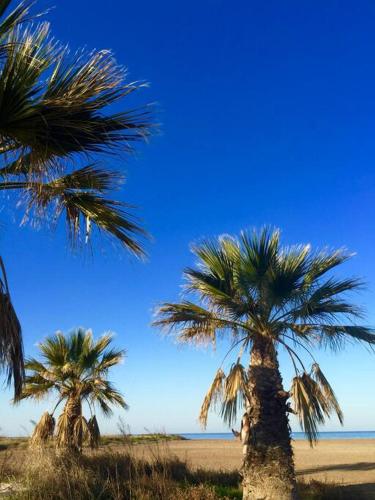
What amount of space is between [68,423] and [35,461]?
25.8ft

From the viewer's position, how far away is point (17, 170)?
19.9 ft

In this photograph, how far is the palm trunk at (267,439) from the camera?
28.4 feet

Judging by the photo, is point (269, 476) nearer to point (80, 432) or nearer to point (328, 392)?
point (328, 392)

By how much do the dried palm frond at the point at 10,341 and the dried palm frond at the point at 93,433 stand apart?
38.1 feet

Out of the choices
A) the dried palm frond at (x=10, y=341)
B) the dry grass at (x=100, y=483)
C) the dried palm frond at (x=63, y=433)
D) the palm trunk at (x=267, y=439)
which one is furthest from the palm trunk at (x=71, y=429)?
the dried palm frond at (x=10, y=341)

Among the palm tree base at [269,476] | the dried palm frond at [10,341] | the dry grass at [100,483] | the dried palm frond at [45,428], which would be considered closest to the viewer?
the dried palm frond at [10,341]

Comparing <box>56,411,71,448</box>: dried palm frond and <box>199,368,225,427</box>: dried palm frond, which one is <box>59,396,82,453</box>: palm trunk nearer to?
<box>56,411,71,448</box>: dried palm frond

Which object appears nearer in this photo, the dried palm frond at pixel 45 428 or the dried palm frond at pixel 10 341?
the dried palm frond at pixel 10 341

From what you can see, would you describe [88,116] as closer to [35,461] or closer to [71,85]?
[71,85]

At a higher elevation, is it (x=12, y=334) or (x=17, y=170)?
(x=17, y=170)

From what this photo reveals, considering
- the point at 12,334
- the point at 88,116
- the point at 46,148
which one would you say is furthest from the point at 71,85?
the point at 12,334

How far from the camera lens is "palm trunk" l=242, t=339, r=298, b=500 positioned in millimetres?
8656

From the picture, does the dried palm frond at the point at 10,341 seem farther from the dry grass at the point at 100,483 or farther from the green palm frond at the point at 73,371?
the green palm frond at the point at 73,371

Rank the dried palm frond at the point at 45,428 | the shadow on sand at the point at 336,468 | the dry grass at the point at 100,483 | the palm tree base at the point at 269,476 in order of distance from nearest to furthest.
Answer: the dry grass at the point at 100,483 < the palm tree base at the point at 269,476 < the dried palm frond at the point at 45,428 < the shadow on sand at the point at 336,468
